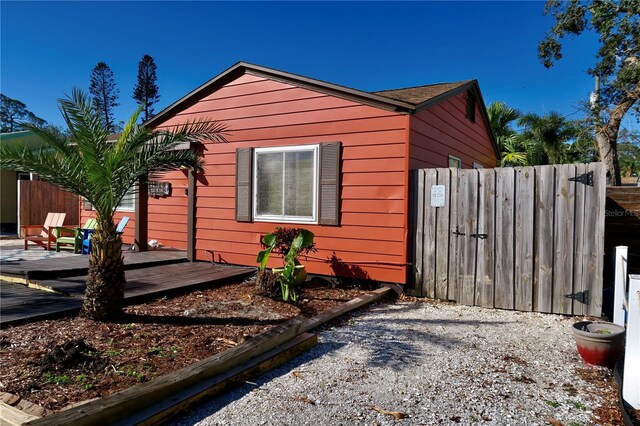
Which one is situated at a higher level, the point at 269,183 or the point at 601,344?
the point at 269,183

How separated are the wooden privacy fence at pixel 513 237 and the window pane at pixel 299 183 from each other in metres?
1.69

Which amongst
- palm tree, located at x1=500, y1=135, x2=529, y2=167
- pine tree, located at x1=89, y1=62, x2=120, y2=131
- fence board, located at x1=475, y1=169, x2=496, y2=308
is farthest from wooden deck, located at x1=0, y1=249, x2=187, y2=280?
pine tree, located at x1=89, y1=62, x2=120, y2=131

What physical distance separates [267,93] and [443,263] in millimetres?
4033

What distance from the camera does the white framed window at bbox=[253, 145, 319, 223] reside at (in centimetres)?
607

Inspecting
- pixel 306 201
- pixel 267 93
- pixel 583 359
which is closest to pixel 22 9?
pixel 267 93

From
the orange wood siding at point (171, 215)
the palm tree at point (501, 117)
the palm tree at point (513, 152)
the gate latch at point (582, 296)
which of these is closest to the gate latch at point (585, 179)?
the gate latch at point (582, 296)

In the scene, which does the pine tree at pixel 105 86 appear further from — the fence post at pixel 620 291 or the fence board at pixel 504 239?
the fence post at pixel 620 291

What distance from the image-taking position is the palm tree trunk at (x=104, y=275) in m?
3.62

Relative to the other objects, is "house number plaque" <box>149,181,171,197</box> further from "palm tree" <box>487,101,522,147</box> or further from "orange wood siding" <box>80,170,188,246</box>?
"palm tree" <box>487,101,522,147</box>

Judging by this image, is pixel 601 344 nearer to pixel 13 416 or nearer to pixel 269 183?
pixel 13 416

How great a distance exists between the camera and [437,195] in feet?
17.1

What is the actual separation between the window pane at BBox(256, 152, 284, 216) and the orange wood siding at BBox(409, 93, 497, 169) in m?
2.24

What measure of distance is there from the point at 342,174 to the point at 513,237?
2.51 m

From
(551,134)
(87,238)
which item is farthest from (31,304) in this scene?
Answer: (551,134)
